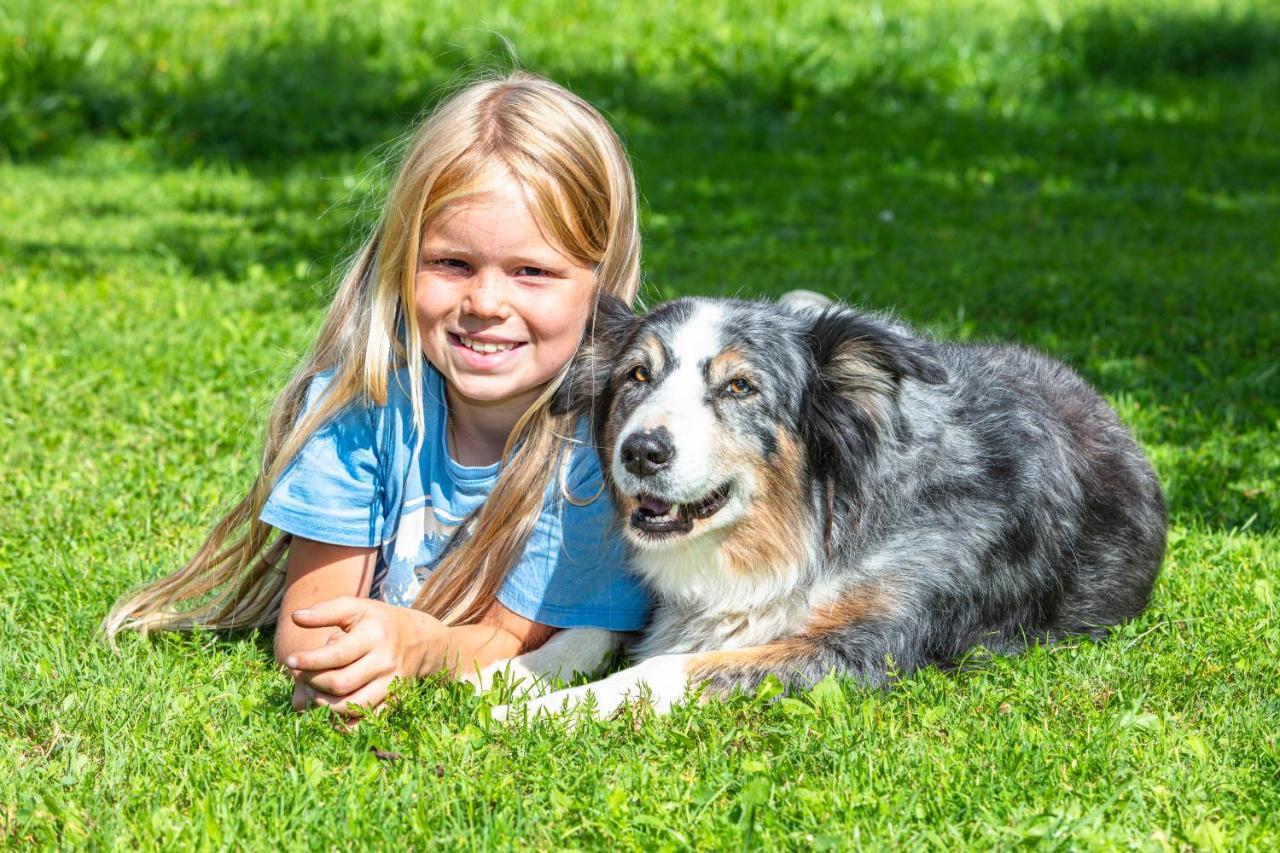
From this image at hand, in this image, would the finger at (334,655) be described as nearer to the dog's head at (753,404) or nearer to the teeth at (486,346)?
the dog's head at (753,404)

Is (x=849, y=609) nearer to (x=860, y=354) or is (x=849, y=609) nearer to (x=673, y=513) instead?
(x=673, y=513)

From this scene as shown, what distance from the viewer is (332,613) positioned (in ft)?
11.4

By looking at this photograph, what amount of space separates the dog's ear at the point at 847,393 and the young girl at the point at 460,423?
702mm

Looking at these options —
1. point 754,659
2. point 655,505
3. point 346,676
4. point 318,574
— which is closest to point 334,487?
point 318,574

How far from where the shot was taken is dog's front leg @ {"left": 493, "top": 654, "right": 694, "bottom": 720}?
3705 millimetres

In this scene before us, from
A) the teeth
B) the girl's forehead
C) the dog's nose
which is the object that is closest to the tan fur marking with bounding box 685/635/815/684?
the dog's nose

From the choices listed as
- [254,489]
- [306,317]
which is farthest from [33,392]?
[254,489]

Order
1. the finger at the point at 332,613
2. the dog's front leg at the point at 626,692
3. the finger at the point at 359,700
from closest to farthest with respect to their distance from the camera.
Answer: the finger at the point at 332,613 → the finger at the point at 359,700 → the dog's front leg at the point at 626,692

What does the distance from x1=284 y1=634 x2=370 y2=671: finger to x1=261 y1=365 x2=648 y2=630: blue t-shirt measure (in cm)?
56

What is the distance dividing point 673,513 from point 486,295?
852 millimetres

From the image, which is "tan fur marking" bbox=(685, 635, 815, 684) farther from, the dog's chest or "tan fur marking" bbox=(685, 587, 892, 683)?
the dog's chest

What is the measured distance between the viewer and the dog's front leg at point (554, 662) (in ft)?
13.0

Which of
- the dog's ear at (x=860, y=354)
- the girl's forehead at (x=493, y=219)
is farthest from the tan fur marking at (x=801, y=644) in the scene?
the girl's forehead at (x=493, y=219)

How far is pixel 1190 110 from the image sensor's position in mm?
12664
